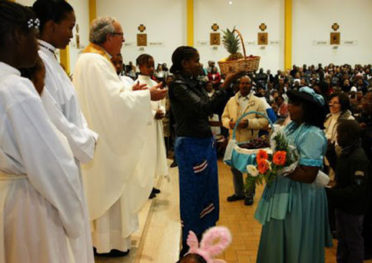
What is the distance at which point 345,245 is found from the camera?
3.41 m

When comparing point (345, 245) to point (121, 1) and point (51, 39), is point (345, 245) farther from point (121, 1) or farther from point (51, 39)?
point (121, 1)

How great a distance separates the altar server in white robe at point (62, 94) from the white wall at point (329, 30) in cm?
1851

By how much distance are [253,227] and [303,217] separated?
1.98 m

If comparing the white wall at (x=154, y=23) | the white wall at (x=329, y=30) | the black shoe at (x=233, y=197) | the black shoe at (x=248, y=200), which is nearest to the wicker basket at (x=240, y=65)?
the black shoe at (x=248, y=200)

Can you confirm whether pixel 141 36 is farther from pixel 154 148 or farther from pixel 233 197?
pixel 154 148

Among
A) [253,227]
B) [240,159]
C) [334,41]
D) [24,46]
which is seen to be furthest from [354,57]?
[24,46]

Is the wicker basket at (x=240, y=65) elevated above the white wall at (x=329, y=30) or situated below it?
below

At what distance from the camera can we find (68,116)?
2.27 meters

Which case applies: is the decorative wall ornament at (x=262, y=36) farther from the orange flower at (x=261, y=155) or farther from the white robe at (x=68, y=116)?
the white robe at (x=68, y=116)

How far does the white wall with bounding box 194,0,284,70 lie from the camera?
63.5ft

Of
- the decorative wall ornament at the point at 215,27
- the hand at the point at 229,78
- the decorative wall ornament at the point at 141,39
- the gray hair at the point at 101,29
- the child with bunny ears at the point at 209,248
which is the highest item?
the decorative wall ornament at the point at 215,27

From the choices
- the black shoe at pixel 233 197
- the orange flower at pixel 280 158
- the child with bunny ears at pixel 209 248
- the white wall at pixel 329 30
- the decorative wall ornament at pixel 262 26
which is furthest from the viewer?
the white wall at pixel 329 30

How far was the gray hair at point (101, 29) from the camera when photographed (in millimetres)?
3143

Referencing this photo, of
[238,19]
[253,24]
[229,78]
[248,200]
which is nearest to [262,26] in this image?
[253,24]
